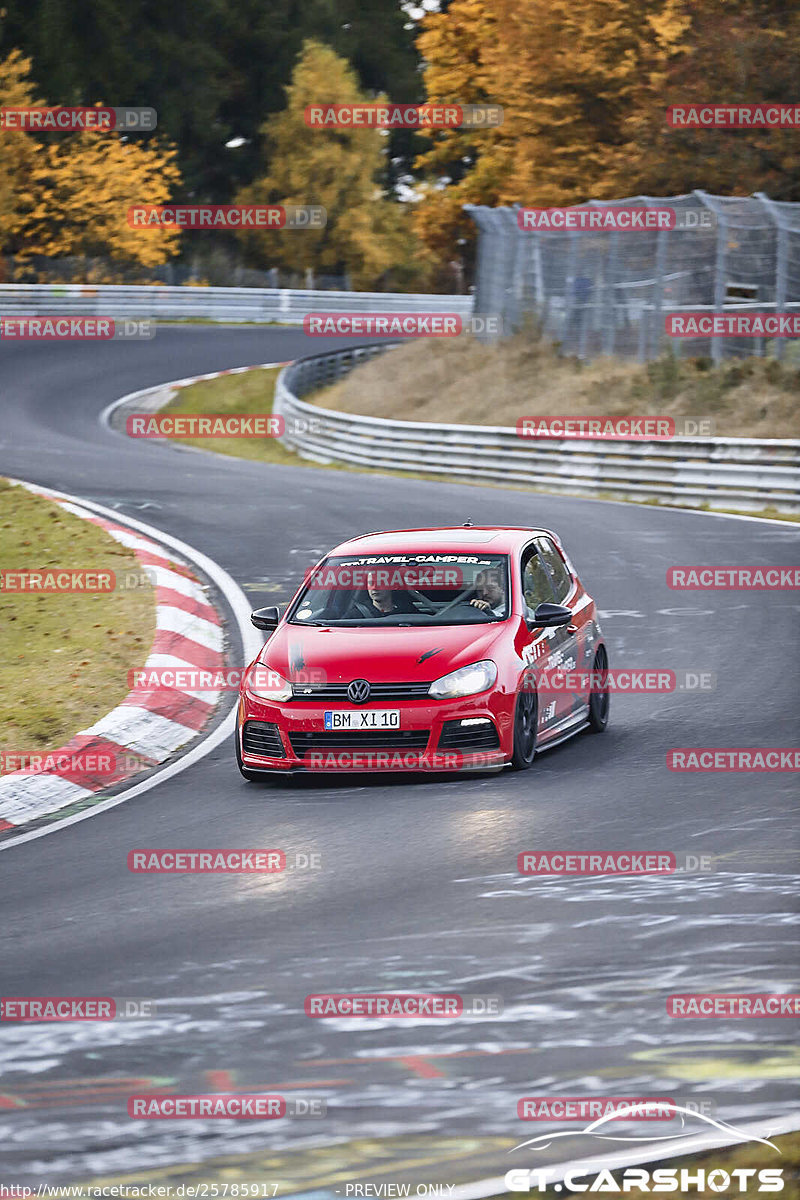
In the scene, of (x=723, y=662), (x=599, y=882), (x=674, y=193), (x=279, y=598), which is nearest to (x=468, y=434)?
(x=674, y=193)

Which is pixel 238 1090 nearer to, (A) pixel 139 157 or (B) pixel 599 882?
(B) pixel 599 882

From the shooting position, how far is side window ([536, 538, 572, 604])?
41.1 feet

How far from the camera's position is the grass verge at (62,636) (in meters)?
12.6

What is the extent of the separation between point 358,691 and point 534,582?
1.93 m

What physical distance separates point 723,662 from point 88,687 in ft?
15.5

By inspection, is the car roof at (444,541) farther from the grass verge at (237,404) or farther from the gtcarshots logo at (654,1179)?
the grass verge at (237,404)

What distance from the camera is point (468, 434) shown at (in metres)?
30.1

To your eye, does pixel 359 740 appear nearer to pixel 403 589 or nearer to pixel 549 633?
pixel 403 589
